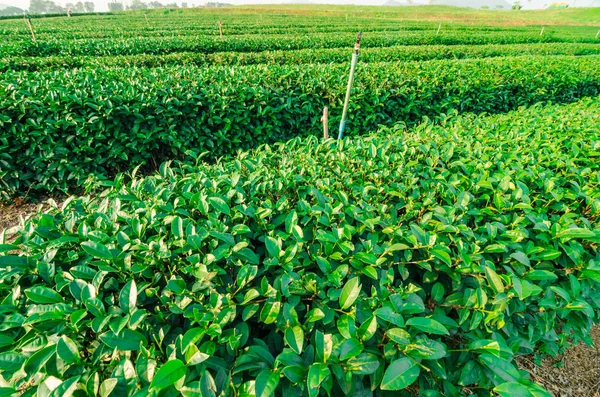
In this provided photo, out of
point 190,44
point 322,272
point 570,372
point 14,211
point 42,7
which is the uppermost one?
point 42,7

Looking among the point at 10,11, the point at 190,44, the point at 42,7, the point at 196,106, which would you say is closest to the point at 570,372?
the point at 196,106

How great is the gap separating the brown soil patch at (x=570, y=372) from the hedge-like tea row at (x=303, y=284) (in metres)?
0.45

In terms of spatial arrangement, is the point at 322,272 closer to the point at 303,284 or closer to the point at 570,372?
the point at 303,284

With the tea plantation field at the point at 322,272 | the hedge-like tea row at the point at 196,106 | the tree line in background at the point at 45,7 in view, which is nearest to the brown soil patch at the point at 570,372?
the tea plantation field at the point at 322,272

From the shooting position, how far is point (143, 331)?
1.08m

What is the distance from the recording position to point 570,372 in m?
2.06

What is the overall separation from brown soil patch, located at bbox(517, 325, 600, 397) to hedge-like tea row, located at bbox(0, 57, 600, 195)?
3465 mm

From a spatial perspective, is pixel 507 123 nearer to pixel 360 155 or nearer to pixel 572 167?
pixel 572 167

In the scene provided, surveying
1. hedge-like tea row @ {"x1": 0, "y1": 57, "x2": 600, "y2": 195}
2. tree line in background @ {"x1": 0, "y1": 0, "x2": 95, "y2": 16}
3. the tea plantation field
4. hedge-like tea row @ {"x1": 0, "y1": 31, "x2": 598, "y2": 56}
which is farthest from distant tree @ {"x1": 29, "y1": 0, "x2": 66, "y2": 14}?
the tea plantation field

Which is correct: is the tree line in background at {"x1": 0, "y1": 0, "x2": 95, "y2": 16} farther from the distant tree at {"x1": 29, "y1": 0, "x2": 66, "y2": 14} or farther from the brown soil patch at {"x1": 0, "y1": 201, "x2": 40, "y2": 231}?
the brown soil patch at {"x1": 0, "y1": 201, "x2": 40, "y2": 231}

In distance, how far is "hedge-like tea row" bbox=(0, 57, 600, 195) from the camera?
Result: 3410 millimetres

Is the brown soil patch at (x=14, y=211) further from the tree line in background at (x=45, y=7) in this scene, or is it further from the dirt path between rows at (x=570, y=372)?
the tree line in background at (x=45, y=7)

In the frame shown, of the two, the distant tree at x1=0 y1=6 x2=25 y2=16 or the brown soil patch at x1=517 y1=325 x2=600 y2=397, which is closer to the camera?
the brown soil patch at x1=517 y1=325 x2=600 y2=397

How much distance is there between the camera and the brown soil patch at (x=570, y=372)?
1.97 metres
